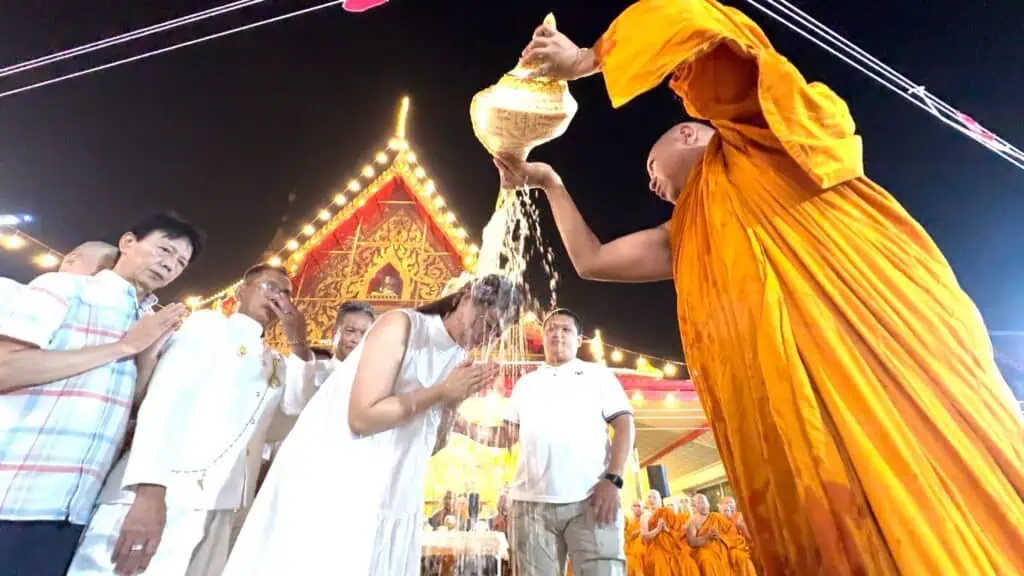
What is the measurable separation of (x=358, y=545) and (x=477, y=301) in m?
0.84

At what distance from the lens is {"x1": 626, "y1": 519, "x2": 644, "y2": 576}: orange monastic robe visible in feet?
20.9

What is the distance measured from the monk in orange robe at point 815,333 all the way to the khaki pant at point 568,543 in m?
1.46

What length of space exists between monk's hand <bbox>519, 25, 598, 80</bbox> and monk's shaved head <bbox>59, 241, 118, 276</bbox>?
1.79m

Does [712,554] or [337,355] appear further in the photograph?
[712,554]

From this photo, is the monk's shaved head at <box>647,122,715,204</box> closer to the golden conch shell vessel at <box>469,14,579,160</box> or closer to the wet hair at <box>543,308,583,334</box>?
the golden conch shell vessel at <box>469,14,579,160</box>

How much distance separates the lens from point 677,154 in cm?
178

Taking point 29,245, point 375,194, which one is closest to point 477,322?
point 375,194

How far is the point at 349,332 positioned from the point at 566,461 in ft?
4.53

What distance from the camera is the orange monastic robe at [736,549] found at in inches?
240

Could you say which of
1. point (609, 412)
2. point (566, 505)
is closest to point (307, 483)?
point (566, 505)

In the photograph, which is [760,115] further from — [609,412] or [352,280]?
[352,280]

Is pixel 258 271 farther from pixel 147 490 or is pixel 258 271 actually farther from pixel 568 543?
pixel 568 543

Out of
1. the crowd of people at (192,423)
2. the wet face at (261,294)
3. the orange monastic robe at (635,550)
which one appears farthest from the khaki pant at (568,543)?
the orange monastic robe at (635,550)

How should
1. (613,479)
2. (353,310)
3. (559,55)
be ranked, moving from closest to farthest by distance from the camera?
(559,55) → (613,479) → (353,310)
